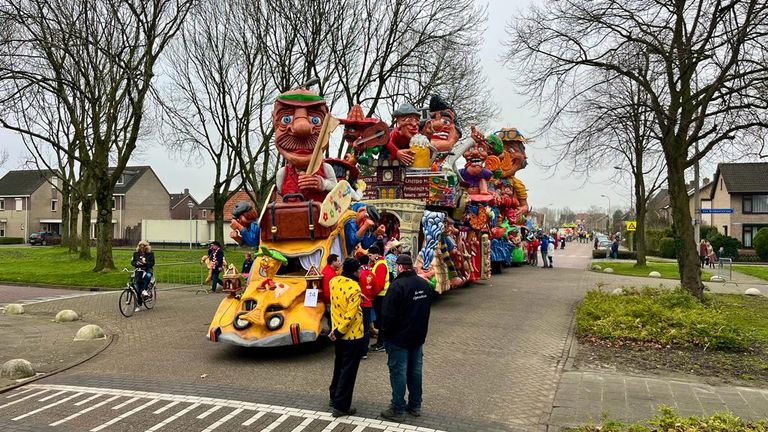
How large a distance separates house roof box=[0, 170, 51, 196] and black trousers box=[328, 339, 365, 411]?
64468 mm

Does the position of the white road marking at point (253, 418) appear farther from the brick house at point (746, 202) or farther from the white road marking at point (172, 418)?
the brick house at point (746, 202)

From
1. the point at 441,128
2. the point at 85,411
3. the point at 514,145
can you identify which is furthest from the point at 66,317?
the point at 514,145

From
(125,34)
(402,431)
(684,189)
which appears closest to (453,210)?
(684,189)

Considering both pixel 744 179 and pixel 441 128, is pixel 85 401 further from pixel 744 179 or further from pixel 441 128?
pixel 744 179

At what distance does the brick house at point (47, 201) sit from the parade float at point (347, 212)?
4668 centimetres

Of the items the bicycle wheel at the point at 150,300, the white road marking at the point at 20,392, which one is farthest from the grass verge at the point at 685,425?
the bicycle wheel at the point at 150,300

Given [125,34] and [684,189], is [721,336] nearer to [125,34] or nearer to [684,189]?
[684,189]

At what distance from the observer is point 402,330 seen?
6.16 m

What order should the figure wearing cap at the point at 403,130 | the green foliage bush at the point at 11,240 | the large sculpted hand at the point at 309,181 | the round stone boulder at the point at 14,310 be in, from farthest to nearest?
the green foliage bush at the point at 11,240
the figure wearing cap at the point at 403,130
the round stone boulder at the point at 14,310
the large sculpted hand at the point at 309,181

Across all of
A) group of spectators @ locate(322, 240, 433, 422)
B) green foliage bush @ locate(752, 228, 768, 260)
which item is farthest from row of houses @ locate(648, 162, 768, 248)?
group of spectators @ locate(322, 240, 433, 422)

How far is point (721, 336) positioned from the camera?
30.9 ft

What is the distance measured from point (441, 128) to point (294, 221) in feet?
25.6

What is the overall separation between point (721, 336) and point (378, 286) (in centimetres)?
582

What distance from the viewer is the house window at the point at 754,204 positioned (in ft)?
139
